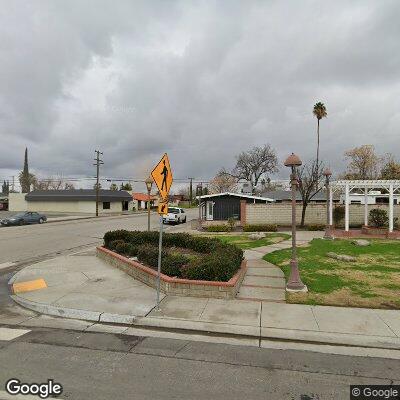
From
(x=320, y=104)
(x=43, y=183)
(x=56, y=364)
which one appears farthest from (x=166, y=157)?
(x=43, y=183)

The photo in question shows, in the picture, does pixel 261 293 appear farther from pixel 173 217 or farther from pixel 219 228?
pixel 173 217

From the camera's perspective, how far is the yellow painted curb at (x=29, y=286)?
9461mm

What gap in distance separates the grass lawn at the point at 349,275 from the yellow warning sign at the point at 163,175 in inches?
152

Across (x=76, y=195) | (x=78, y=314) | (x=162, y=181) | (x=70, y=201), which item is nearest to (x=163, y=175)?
(x=162, y=181)

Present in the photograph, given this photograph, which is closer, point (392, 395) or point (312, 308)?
point (392, 395)

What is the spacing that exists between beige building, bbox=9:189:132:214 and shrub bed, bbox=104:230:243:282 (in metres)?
52.7

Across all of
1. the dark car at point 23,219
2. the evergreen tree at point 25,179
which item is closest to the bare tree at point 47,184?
the evergreen tree at point 25,179

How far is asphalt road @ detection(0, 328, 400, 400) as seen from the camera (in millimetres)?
4434

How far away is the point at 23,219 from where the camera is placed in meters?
36.6

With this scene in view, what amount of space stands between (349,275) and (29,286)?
922cm

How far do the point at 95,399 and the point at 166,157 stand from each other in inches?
193

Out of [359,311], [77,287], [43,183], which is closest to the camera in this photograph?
[359,311]

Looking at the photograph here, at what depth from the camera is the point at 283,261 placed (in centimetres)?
1309

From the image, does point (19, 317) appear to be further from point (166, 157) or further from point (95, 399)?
point (166, 157)
